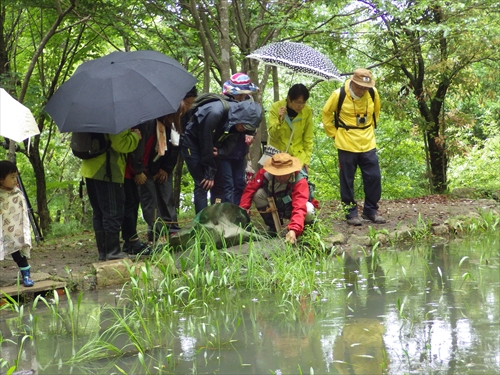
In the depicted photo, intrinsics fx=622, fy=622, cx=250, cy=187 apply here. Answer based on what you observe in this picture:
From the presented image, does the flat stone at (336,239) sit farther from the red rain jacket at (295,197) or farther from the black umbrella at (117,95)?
the black umbrella at (117,95)

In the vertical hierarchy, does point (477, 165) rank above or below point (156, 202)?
above

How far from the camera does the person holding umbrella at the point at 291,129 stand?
700cm

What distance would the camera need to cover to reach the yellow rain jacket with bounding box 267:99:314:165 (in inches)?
278

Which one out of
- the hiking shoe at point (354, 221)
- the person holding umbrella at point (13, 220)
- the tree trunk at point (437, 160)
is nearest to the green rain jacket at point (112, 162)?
the person holding umbrella at point (13, 220)

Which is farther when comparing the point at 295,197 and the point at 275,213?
the point at 275,213

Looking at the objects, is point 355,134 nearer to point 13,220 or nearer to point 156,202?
point 156,202

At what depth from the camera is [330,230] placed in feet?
21.9

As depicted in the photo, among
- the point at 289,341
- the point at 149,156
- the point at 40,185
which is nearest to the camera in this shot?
the point at 289,341

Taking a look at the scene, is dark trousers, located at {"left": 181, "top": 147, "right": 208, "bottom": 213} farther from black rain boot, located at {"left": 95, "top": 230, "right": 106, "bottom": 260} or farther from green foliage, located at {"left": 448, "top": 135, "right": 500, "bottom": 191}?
green foliage, located at {"left": 448, "top": 135, "right": 500, "bottom": 191}

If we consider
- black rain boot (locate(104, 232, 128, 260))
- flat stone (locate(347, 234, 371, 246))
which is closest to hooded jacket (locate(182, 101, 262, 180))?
black rain boot (locate(104, 232, 128, 260))

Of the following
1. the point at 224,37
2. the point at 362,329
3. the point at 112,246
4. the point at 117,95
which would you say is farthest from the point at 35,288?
the point at 224,37

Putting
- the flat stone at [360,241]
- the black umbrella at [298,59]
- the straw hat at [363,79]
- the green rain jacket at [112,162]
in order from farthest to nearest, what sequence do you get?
the straw hat at [363,79], the flat stone at [360,241], the black umbrella at [298,59], the green rain jacket at [112,162]

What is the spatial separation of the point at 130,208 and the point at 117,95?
56.5 inches

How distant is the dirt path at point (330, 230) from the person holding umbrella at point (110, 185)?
32cm
